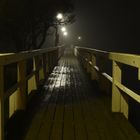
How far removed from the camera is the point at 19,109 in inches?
Answer: 307

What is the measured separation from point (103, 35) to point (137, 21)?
2544 centimetres

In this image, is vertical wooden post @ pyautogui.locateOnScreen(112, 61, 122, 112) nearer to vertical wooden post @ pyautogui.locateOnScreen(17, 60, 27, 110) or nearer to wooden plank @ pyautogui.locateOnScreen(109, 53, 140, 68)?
wooden plank @ pyautogui.locateOnScreen(109, 53, 140, 68)

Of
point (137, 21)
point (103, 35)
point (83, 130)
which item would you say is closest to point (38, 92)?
point (83, 130)

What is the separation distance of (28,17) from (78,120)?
30.5 meters

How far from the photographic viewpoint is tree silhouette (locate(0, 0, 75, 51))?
107 feet

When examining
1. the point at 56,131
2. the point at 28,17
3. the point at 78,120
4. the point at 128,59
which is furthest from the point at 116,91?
the point at 28,17

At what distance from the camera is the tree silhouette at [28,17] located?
3250cm

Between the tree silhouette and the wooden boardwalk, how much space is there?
888 inches

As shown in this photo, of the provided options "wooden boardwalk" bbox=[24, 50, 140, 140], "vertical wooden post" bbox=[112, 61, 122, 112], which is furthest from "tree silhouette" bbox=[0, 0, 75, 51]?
"vertical wooden post" bbox=[112, 61, 122, 112]

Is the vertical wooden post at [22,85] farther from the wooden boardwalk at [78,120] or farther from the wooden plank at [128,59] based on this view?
the wooden plank at [128,59]

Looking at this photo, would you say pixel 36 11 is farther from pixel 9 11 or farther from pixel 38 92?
pixel 38 92

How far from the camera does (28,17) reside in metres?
36.9

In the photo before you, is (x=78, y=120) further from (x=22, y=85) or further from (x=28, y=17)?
(x=28, y=17)

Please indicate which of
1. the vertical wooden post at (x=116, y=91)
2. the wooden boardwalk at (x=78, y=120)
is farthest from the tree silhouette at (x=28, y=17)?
the vertical wooden post at (x=116, y=91)
